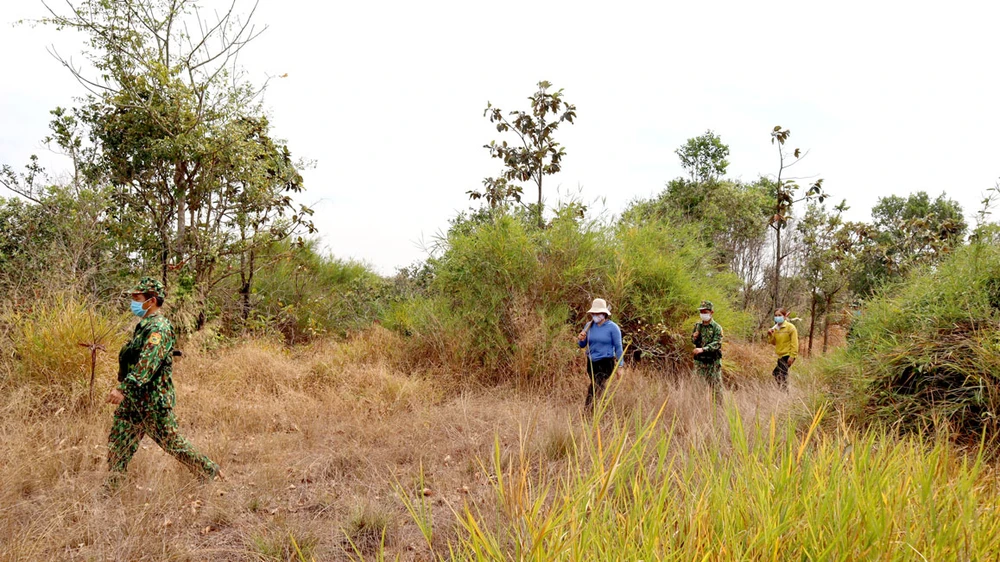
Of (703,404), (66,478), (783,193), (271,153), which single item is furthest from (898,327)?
(271,153)

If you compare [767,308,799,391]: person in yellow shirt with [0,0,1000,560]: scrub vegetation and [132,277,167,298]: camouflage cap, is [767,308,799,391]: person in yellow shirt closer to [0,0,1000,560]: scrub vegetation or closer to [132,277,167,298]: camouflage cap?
[0,0,1000,560]: scrub vegetation

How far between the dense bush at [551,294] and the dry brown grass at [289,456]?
807 mm

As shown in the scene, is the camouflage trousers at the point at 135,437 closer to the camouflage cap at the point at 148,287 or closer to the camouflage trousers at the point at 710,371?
the camouflage cap at the point at 148,287

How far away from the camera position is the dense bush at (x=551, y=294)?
8906 millimetres

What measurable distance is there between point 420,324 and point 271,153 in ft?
16.5

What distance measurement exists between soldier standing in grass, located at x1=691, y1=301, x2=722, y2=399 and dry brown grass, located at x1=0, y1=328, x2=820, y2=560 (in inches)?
21.6

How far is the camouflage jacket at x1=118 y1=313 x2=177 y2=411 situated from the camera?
430cm

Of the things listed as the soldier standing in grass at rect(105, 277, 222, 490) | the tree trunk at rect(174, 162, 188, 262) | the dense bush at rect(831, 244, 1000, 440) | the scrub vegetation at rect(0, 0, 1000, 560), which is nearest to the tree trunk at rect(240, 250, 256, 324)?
the scrub vegetation at rect(0, 0, 1000, 560)

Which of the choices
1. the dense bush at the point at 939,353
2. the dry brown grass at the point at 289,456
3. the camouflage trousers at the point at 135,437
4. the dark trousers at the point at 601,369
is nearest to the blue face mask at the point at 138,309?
the camouflage trousers at the point at 135,437

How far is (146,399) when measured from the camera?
442 centimetres

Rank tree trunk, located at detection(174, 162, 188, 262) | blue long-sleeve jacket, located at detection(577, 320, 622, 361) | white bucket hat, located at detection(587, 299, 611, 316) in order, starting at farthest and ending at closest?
1. tree trunk, located at detection(174, 162, 188, 262)
2. blue long-sleeve jacket, located at detection(577, 320, 622, 361)
3. white bucket hat, located at detection(587, 299, 611, 316)

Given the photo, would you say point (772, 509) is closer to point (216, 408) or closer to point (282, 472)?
point (282, 472)

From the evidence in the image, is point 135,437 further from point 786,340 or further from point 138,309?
point 786,340

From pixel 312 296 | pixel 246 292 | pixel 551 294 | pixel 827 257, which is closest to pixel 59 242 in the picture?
pixel 246 292
